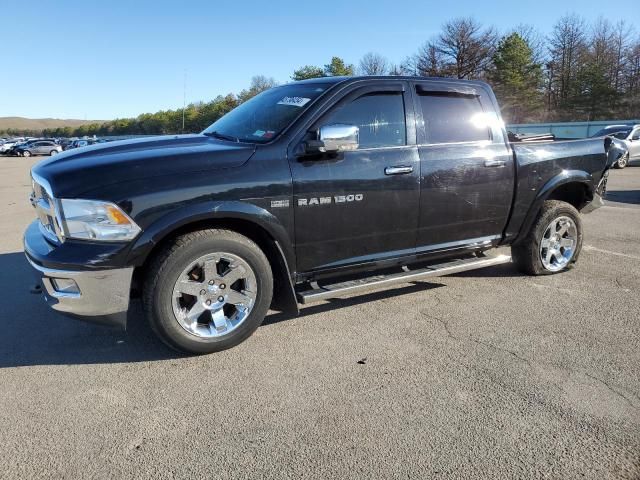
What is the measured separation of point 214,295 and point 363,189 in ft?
4.53

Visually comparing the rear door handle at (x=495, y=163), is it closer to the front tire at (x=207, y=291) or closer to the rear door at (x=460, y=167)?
the rear door at (x=460, y=167)

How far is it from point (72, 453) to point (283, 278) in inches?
68.1

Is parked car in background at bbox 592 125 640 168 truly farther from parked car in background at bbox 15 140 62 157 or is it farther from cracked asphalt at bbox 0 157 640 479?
parked car in background at bbox 15 140 62 157

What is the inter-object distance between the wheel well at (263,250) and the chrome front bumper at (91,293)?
0.20m

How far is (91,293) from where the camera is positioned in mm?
3055

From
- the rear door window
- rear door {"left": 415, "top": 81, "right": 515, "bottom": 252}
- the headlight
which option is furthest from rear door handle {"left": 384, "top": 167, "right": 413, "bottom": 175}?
the headlight

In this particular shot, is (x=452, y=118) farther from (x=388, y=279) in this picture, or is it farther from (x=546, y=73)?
(x=546, y=73)

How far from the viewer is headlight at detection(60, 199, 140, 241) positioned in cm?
301

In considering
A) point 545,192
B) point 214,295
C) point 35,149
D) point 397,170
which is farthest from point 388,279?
point 35,149

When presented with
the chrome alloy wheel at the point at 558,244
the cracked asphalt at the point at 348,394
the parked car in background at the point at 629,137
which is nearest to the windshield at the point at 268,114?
the cracked asphalt at the point at 348,394

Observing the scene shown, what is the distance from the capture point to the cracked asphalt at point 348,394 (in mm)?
2344

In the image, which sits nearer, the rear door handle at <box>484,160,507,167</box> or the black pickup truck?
the black pickup truck

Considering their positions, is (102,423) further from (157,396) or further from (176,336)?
(176,336)

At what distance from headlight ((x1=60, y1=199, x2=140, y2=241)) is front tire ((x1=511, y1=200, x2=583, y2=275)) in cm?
388
